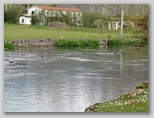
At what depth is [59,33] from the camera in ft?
42.9

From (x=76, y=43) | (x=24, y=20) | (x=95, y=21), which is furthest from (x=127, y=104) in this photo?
(x=24, y=20)

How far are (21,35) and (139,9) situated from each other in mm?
2011

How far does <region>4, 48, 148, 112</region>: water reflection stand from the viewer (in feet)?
40.5

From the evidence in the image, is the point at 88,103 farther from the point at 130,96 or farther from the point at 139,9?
the point at 139,9

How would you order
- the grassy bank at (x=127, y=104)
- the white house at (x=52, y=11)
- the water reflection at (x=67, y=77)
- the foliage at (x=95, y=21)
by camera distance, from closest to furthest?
1. the grassy bank at (x=127, y=104)
2. the water reflection at (x=67, y=77)
3. the white house at (x=52, y=11)
4. the foliage at (x=95, y=21)

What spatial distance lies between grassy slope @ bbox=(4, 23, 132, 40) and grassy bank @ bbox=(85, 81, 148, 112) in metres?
1.11

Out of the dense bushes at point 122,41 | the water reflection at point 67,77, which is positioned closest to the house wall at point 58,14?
the water reflection at point 67,77

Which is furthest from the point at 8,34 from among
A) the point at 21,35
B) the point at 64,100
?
the point at 64,100

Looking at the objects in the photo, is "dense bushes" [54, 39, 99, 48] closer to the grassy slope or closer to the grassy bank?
the grassy slope

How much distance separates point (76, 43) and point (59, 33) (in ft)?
1.14

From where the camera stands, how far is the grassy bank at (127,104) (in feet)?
40.1

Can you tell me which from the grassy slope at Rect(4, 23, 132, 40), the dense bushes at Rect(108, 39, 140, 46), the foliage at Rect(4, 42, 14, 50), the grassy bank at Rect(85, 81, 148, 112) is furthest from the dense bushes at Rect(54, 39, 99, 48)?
the grassy bank at Rect(85, 81, 148, 112)

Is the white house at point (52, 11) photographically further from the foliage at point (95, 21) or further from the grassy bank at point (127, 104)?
the grassy bank at point (127, 104)

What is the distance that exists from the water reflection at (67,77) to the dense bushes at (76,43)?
0.35ft
